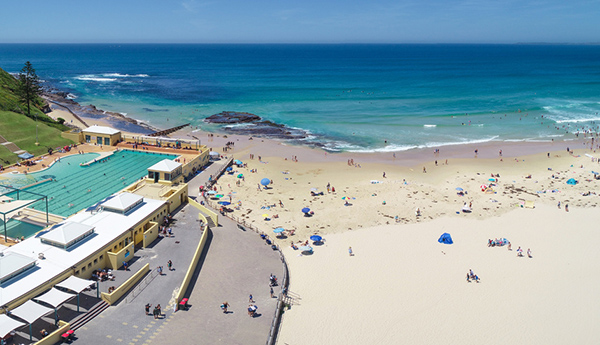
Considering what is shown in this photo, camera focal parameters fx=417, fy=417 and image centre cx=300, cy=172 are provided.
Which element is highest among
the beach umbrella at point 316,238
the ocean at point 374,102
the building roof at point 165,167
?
the ocean at point 374,102

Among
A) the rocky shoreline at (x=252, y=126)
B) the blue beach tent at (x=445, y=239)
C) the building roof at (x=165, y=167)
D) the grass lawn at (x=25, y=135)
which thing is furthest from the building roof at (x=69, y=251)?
the rocky shoreline at (x=252, y=126)

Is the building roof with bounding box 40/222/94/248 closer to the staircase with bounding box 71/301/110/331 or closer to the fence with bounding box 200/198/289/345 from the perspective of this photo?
the staircase with bounding box 71/301/110/331

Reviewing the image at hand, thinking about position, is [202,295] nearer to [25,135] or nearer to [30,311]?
[30,311]

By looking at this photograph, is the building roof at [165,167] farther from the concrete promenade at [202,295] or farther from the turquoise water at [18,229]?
the turquoise water at [18,229]

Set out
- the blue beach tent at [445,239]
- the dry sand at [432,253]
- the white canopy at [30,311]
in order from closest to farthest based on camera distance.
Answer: the white canopy at [30,311] → the dry sand at [432,253] → the blue beach tent at [445,239]

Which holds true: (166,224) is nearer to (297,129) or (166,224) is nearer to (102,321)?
(102,321)

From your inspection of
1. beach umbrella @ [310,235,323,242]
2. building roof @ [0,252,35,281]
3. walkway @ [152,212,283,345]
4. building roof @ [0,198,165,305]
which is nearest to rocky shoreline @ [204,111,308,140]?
beach umbrella @ [310,235,323,242]

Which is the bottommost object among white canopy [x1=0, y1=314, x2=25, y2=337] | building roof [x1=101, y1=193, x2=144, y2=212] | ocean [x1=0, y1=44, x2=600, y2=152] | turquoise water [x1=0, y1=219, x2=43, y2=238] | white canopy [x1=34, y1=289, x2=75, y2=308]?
white canopy [x1=0, y1=314, x2=25, y2=337]

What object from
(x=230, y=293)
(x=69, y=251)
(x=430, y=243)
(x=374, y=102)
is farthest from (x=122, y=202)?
(x=374, y=102)
